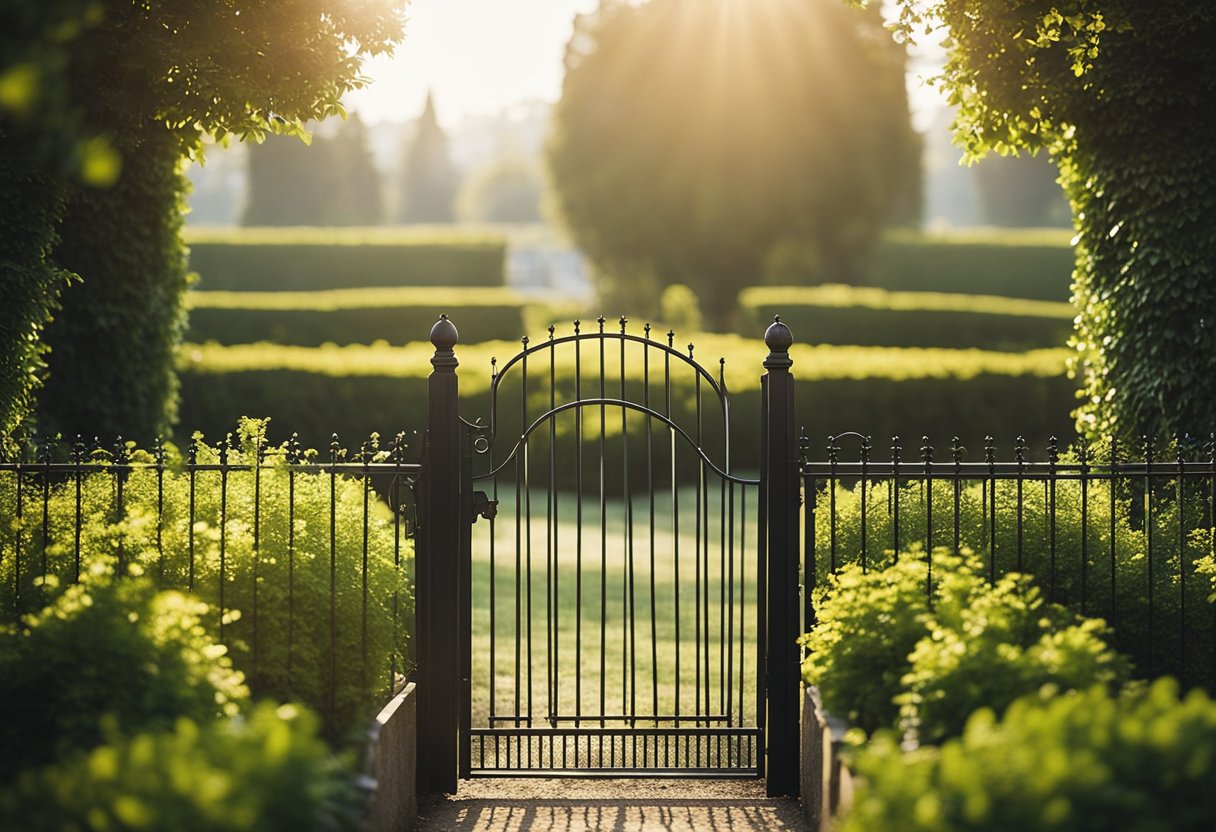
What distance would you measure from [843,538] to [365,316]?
732 inches

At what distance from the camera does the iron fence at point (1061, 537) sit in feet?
17.4

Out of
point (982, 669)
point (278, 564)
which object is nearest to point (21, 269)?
point (278, 564)

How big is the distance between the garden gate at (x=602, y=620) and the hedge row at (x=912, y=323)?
490 inches

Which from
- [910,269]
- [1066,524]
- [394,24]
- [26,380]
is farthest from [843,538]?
[910,269]

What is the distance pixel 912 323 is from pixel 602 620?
2008 cm

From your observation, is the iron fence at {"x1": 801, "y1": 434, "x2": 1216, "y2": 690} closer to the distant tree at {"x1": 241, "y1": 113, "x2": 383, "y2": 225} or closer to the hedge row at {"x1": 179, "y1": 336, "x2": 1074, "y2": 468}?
the hedge row at {"x1": 179, "y1": 336, "x2": 1074, "y2": 468}

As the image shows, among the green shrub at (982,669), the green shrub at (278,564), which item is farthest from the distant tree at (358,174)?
the green shrub at (982,669)

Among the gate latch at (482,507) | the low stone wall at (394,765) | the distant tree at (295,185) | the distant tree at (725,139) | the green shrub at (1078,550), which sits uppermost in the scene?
the distant tree at (295,185)

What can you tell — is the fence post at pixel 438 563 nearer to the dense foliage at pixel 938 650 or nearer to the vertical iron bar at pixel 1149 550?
the dense foliage at pixel 938 650

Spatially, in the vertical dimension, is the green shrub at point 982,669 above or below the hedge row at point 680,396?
below

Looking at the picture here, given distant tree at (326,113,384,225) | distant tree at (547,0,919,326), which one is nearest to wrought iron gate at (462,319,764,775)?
distant tree at (547,0,919,326)

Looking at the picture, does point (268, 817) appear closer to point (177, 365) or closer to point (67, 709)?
point (67, 709)

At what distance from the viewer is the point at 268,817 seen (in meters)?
2.73

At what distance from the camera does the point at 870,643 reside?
4324 mm
